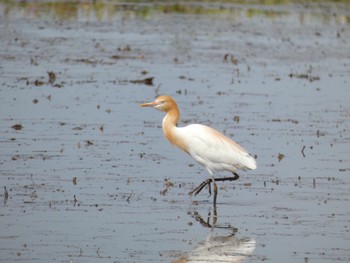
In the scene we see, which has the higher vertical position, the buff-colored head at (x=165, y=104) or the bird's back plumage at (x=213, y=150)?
the buff-colored head at (x=165, y=104)

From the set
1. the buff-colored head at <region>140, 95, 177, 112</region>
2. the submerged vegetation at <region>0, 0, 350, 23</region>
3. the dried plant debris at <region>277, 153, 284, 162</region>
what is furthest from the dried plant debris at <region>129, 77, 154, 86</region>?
the submerged vegetation at <region>0, 0, 350, 23</region>

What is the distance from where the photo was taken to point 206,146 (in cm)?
1155

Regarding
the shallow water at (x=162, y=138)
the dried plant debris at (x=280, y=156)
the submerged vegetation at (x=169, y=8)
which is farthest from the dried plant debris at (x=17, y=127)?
the submerged vegetation at (x=169, y=8)

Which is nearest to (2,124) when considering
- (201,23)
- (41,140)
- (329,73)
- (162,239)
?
(41,140)

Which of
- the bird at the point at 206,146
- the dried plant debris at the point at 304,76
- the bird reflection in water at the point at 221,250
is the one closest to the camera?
the bird reflection in water at the point at 221,250

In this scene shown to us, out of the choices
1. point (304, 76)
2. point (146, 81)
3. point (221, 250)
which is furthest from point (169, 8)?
point (221, 250)

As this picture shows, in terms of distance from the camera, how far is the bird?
1154cm

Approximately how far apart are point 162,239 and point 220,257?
81cm

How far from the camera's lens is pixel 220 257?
29.8 feet

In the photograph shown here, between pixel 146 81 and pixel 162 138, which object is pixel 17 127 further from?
pixel 146 81

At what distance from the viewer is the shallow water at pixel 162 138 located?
980cm

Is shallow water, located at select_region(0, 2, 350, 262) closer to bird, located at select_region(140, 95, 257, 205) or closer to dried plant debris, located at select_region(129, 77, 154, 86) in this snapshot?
dried plant debris, located at select_region(129, 77, 154, 86)

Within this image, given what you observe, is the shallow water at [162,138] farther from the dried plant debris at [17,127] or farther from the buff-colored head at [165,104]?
the buff-colored head at [165,104]

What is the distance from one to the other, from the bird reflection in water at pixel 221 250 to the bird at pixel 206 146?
4.72 ft
